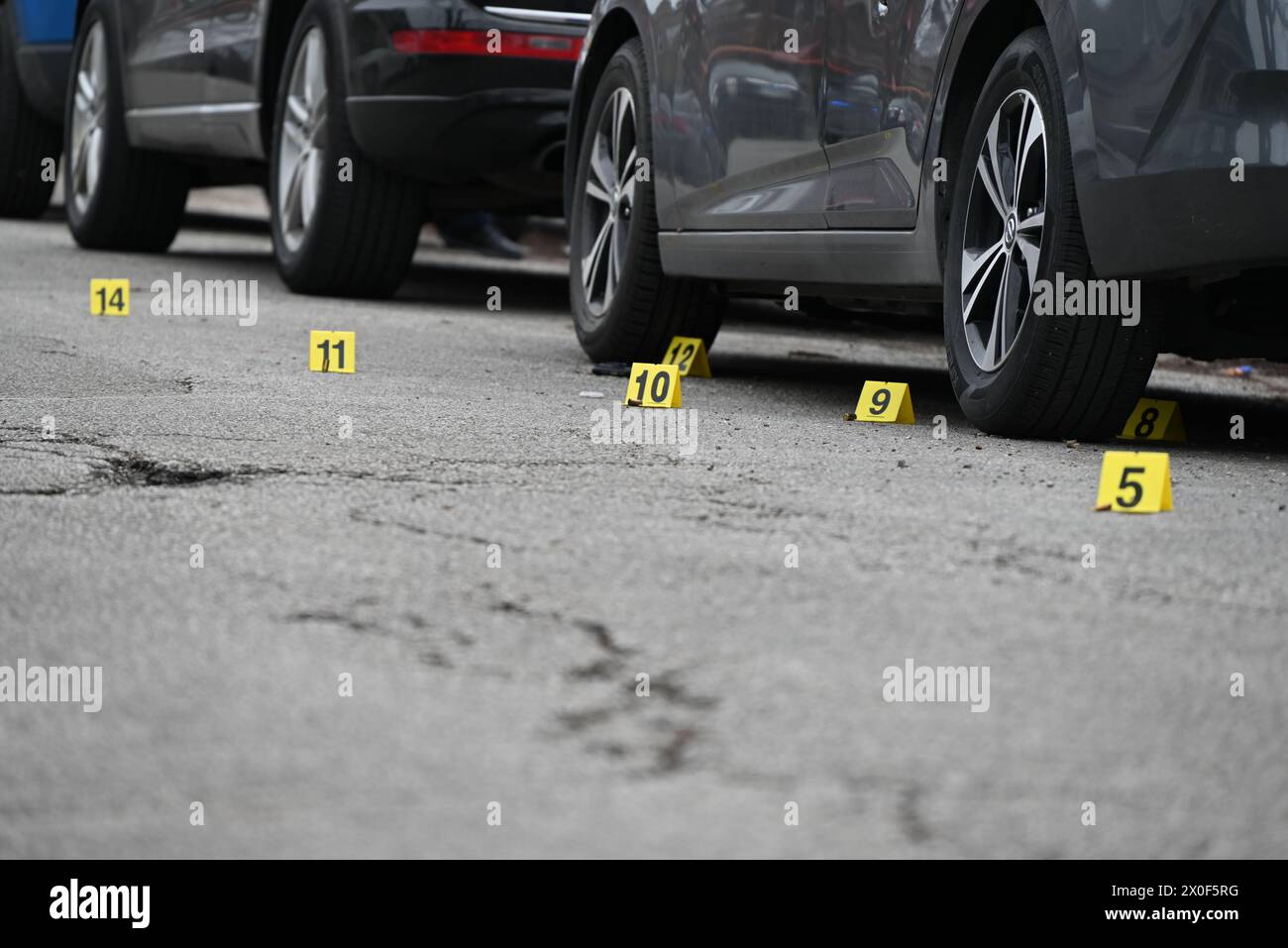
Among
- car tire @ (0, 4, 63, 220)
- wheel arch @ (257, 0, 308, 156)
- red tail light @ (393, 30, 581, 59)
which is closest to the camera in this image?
red tail light @ (393, 30, 581, 59)

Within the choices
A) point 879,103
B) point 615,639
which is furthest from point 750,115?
point 615,639

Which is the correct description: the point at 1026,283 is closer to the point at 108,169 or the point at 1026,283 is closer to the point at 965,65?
the point at 965,65

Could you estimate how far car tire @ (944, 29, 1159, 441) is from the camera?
11.8 ft

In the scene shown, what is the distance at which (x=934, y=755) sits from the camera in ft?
6.06

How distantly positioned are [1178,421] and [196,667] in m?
2.69

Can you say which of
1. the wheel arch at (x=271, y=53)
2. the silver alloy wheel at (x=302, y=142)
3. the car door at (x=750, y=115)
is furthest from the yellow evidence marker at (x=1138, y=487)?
the wheel arch at (x=271, y=53)

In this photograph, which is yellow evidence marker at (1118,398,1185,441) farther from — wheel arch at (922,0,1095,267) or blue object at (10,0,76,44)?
blue object at (10,0,76,44)

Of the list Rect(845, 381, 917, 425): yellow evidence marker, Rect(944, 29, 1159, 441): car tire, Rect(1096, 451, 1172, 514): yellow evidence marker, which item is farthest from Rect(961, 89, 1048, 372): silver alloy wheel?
Rect(1096, 451, 1172, 514): yellow evidence marker

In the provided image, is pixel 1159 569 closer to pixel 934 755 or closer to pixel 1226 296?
pixel 934 755

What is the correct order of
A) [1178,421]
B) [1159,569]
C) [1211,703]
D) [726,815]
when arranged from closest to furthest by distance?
[726,815], [1211,703], [1159,569], [1178,421]

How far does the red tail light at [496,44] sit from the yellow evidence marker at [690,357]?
1568 millimetres

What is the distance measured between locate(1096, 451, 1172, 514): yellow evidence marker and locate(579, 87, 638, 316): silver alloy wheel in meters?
2.58

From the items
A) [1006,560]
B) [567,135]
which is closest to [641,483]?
[1006,560]

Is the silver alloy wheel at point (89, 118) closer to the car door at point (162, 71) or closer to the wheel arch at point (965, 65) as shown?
the car door at point (162, 71)
